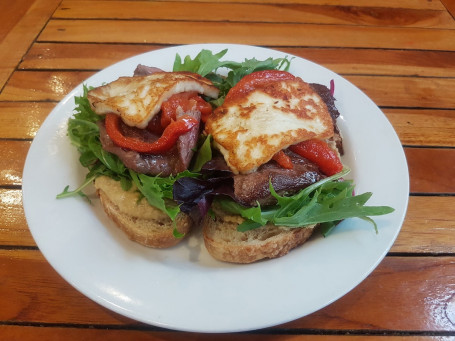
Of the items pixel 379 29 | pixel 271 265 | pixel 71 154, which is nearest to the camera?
pixel 271 265

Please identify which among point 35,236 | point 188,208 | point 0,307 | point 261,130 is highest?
point 261,130

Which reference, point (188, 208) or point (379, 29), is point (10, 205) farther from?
point (379, 29)

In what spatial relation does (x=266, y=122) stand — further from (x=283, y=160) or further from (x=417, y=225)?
(x=417, y=225)

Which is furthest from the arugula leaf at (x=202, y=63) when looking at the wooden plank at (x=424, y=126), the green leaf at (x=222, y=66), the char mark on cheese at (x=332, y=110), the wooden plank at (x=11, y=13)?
the wooden plank at (x=11, y=13)

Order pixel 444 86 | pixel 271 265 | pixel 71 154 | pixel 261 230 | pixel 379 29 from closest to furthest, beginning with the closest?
1. pixel 271 265
2. pixel 261 230
3. pixel 71 154
4. pixel 444 86
5. pixel 379 29

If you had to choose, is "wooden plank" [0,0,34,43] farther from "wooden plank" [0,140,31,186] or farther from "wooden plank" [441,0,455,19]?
"wooden plank" [441,0,455,19]

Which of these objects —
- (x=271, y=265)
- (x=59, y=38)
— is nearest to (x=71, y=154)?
(x=271, y=265)

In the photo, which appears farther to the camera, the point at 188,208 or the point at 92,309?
the point at 188,208

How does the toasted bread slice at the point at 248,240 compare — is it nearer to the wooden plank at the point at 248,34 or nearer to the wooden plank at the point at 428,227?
the wooden plank at the point at 428,227

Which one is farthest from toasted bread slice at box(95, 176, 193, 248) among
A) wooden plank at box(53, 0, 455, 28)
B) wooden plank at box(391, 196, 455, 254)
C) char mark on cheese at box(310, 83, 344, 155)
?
wooden plank at box(53, 0, 455, 28)
